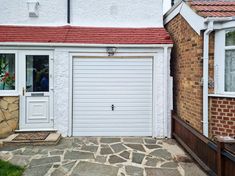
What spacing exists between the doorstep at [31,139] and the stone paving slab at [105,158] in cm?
20

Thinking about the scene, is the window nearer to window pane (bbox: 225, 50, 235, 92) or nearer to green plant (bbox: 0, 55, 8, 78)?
window pane (bbox: 225, 50, 235, 92)

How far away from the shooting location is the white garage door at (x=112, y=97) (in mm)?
7469

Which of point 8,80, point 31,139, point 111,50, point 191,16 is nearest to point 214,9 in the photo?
point 191,16

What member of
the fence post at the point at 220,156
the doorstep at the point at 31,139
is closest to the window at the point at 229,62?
the fence post at the point at 220,156

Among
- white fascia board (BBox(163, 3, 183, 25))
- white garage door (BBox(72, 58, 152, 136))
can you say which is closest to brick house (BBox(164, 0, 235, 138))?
white fascia board (BBox(163, 3, 183, 25))

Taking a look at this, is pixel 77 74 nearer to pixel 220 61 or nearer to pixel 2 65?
pixel 2 65

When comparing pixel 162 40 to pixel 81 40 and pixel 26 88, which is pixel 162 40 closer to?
pixel 81 40

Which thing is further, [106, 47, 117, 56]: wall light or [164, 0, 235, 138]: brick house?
[106, 47, 117, 56]: wall light

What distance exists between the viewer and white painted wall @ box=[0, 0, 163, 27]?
7746mm

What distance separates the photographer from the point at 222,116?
211 inches

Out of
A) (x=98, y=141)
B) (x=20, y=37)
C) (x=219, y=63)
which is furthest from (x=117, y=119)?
(x=20, y=37)

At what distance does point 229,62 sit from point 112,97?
364cm

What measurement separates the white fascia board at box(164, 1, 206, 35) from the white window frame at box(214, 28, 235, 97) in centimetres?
45

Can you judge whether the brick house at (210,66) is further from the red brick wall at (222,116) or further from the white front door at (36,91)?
the white front door at (36,91)
